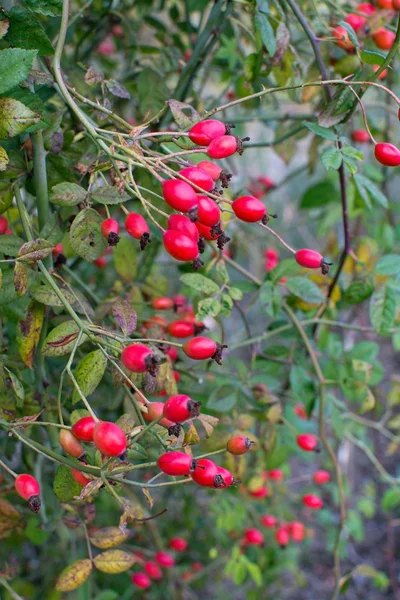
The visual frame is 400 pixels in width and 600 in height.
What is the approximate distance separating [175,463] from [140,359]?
123 mm

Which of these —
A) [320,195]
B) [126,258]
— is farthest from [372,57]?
[320,195]

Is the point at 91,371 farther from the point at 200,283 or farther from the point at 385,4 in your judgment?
the point at 385,4

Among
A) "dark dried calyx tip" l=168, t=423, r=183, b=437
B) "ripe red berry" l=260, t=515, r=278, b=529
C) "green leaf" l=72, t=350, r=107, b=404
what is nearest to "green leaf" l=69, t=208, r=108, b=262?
"green leaf" l=72, t=350, r=107, b=404

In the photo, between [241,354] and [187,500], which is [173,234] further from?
[241,354]

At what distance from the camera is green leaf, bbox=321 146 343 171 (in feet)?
2.72

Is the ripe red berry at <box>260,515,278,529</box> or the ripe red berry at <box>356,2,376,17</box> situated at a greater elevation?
the ripe red berry at <box>356,2,376,17</box>

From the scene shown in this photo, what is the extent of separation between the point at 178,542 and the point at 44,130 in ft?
4.16

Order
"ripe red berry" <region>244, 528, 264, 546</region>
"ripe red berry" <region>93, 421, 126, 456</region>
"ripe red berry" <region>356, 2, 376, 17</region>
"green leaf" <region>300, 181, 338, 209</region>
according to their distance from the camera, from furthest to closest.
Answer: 1. "green leaf" <region>300, 181, 338, 209</region>
2. "ripe red berry" <region>244, 528, 264, 546</region>
3. "ripe red berry" <region>356, 2, 376, 17</region>
4. "ripe red berry" <region>93, 421, 126, 456</region>

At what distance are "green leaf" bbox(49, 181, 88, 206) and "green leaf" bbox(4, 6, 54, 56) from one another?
6.5 inches

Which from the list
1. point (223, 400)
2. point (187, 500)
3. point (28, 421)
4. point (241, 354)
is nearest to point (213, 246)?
point (223, 400)

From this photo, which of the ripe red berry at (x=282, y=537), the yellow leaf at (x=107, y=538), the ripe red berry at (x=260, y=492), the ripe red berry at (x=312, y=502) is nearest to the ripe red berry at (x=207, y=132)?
the yellow leaf at (x=107, y=538)

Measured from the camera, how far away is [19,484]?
0.71 m

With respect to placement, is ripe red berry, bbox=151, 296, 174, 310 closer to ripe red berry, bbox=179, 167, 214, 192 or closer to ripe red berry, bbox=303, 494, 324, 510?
ripe red berry, bbox=179, 167, 214, 192

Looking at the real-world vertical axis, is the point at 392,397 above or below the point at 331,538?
above
